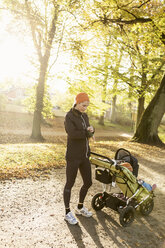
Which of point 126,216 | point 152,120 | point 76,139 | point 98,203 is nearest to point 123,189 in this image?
point 126,216

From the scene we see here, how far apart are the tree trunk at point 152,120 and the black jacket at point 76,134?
1173cm

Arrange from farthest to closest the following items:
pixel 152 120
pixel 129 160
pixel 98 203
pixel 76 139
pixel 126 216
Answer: pixel 152 120 < pixel 129 160 < pixel 98 203 < pixel 126 216 < pixel 76 139

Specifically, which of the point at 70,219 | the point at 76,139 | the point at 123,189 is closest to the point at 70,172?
the point at 76,139

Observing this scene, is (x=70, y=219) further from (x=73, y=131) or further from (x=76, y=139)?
(x=73, y=131)

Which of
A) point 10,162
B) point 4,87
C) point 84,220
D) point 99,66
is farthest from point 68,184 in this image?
point 4,87

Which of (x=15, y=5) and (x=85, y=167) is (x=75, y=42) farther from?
(x=85, y=167)

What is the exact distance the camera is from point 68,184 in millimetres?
3934

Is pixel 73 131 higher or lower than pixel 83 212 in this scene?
higher

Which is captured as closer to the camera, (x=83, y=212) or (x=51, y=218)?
(x=51, y=218)

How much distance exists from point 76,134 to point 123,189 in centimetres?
149

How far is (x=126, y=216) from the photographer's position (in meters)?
4.07

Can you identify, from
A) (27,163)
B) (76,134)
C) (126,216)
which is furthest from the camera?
(27,163)

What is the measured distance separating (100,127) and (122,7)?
18.5 meters

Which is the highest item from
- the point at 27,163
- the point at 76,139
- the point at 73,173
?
the point at 76,139
